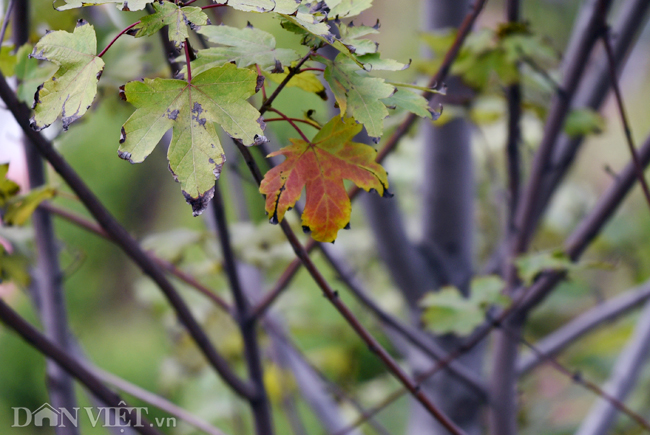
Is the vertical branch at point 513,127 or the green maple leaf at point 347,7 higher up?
the green maple leaf at point 347,7

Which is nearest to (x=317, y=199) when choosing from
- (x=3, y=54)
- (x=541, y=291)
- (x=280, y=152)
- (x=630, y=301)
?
(x=280, y=152)

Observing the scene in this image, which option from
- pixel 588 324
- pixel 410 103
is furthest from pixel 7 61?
pixel 588 324

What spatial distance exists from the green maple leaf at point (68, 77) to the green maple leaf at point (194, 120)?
0.03 m

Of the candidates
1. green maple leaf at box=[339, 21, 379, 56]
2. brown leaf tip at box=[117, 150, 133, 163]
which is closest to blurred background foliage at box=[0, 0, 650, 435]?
green maple leaf at box=[339, 21, 379, 56]

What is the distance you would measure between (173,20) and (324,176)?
0.11 metres

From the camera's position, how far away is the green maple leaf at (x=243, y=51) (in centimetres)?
29

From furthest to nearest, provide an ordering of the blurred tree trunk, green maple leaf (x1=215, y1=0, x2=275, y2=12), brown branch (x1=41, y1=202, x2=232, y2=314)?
1. the blurred tree trunk
2. brown branch (x1=41, y1=202, x2=232, y2=314)
3. green maple leaf (x1=215, y1=0, x2=275, y2=12)

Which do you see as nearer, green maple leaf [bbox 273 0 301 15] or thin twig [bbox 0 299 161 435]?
green maple leaf [bbox 273 0 301 15]

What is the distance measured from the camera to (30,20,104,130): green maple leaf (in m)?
0.27

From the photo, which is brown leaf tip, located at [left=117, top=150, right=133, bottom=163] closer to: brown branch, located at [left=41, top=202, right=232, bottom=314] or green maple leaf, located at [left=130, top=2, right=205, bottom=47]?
green maple leaf, located at [left=130, top=2, right=205, bottom=47]

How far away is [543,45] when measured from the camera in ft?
1.89

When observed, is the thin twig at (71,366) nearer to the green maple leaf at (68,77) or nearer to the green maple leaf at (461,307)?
the green maple leaf at (68,77)

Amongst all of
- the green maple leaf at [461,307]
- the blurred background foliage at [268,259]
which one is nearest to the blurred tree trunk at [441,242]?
the blurred background foliage at [268,259]

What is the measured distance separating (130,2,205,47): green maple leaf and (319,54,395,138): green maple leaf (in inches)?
2.8
